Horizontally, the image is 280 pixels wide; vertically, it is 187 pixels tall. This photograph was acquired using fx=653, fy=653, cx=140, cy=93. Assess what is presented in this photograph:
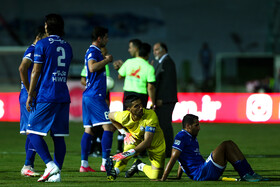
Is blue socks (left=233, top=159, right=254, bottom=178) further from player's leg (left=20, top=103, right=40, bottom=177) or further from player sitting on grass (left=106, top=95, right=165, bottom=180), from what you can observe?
player's leg (left=20, top=103, right=40, bottom=177)

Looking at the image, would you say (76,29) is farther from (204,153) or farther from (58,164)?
(58,164)

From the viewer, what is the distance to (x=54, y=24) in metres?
7.96

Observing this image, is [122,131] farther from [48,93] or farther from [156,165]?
[48,93]

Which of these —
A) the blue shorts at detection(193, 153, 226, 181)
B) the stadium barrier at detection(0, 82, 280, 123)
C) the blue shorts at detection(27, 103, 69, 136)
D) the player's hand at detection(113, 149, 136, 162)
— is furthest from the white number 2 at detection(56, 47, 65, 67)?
the stadium barrier at detection(0, 82, 280, 123)

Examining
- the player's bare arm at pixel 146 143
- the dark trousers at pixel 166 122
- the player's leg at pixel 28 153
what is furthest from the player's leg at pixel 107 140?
the dark trousers at pixel 166 122

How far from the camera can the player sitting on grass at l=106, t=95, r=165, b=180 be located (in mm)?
8164

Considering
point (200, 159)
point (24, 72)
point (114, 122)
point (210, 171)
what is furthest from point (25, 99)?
point (210, 171)

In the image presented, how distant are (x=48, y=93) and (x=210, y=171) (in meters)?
2.22

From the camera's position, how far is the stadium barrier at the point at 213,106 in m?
20.0

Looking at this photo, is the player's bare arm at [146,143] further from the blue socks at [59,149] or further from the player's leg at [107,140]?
the player's leg at [107,140]

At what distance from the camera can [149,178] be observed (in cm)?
861

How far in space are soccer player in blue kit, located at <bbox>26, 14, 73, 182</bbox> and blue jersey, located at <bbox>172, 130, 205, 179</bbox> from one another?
58.0 inches

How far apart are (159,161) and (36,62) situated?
81.2 inches

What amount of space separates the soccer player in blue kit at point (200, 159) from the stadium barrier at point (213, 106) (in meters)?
11.6
